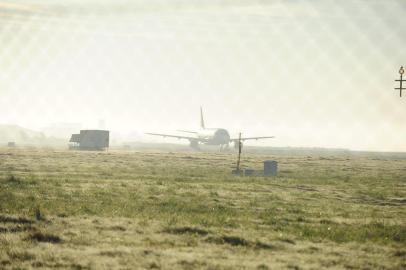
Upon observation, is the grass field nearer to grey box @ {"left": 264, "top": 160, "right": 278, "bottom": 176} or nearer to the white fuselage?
grey box @ {"left": 264, "top": 160, "right": 278, "bottom": 176}

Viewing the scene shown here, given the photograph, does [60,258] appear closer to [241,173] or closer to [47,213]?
[47,213]

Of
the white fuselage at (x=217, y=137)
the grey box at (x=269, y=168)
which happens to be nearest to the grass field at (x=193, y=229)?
the grey box at (x=269, y=168)

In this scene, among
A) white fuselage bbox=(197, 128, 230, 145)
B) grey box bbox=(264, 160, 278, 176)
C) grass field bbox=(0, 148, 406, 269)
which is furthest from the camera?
white fuselage bbox=(197, 128, 230, 145)

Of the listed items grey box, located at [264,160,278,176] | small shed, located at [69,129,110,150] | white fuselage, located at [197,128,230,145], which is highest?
white fuselage, located at [197,128,230,145]

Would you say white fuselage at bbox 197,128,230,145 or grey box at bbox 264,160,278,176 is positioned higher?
white fuselage at bbox 197,128,230,145

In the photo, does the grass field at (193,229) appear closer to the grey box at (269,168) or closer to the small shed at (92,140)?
the grey box at (269,168)

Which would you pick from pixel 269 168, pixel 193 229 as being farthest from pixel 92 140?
pixel 193 229

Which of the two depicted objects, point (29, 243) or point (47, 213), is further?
point (47, 213)

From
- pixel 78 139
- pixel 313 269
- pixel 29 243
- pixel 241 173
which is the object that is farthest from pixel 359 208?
pixel 78 139

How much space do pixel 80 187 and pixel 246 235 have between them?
58.8 ft

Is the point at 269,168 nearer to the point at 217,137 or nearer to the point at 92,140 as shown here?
the point at 92,140

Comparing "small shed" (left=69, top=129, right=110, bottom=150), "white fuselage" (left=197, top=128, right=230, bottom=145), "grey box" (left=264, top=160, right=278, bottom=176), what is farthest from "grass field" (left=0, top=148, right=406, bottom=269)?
"white fuselage" (left=197, top=128, right=230, bottom=145)

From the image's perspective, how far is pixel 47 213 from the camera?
21.1 m

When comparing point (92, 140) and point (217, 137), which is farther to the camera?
point (217, 137)
